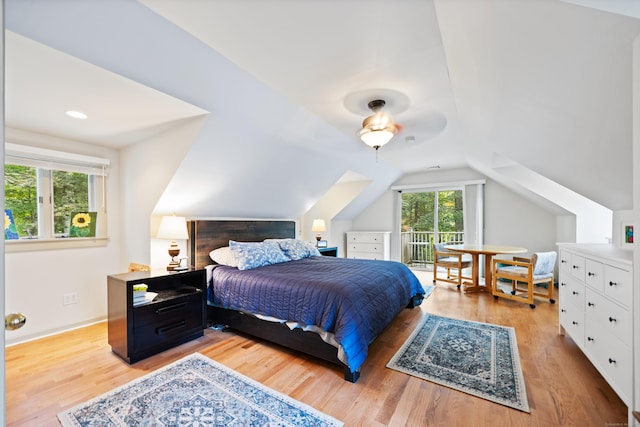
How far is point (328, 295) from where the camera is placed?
2.17 metres

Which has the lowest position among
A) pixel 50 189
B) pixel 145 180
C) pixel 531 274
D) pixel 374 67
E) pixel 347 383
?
pixel 347 383

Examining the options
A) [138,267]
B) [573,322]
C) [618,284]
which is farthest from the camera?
[138,267]

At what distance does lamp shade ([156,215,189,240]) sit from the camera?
9.36 feet

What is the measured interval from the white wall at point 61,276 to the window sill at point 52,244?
38mm

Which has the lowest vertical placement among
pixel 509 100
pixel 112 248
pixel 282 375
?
pixel 282 375

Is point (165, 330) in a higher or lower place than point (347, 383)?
higher

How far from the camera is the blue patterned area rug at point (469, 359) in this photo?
6.09ft

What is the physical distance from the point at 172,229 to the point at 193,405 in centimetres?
174

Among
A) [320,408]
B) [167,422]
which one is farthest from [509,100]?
[167,422]

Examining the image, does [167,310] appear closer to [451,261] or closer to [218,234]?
[218,234]

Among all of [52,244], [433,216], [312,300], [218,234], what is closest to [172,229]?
[218,234]

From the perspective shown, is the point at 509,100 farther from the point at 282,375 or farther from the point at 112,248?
the point at 112,248

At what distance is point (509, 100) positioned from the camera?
2.00 meters

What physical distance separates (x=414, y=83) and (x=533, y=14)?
0.97 metres
